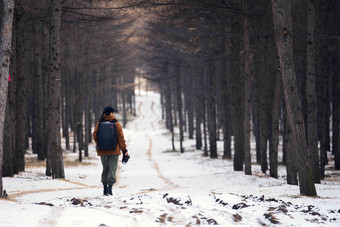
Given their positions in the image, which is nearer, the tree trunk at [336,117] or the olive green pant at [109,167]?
the olive green pant at [109,167]

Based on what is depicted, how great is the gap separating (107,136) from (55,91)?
5540mm

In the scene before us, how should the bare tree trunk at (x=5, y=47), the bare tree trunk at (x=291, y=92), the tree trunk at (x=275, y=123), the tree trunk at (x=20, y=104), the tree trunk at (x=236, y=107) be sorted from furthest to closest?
the tree trunk at (x=236, y=107) → the tree trunk at (x=275, y=123) → the tree trunk at (x=20, y=104) → the bare tree trunk at (x=291, y=92) → the bare tree trunk at (x=5, y=47)

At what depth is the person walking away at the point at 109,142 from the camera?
34.4 ft

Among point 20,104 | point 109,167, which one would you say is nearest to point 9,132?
point 20,104

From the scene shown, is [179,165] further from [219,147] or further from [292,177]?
[219,147]

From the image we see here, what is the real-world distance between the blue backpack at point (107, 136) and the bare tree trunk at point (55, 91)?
5.29 m

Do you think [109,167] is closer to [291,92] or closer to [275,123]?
[291,92]

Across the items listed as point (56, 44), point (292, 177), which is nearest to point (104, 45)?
point (56, 44)

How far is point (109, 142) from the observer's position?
10.5 meters

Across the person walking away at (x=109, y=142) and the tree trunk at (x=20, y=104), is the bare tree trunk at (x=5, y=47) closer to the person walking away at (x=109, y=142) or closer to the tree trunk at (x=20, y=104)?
the person walking away at (x=109, y=142)

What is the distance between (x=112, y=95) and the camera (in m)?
58.8

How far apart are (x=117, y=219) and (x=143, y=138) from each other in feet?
137

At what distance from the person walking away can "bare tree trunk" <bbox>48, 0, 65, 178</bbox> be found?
518 cm

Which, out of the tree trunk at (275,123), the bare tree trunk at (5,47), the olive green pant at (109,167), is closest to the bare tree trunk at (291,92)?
the olive green pant at (109,167)
